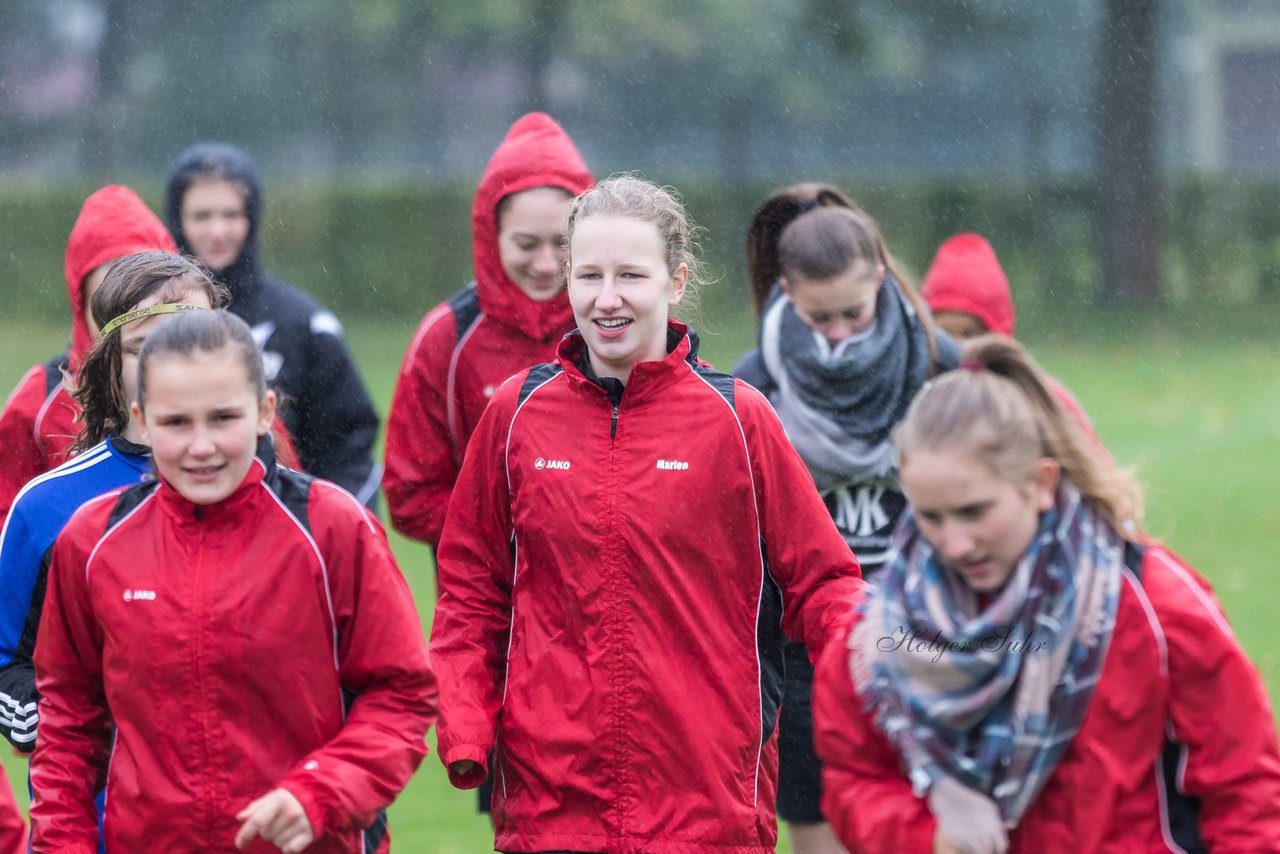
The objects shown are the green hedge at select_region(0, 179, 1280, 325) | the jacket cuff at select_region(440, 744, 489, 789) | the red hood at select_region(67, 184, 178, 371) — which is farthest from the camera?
the green hedge at select_region(0, 179, 1280, 325)

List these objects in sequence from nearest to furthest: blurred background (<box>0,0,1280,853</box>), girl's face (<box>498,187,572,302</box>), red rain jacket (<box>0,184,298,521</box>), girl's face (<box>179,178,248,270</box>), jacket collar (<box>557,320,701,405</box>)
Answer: jacket collar (<box>557,320,701,405</box>) < red rain jacket (<box>0,184,298,521</box>) < girl's face (<box>498,187,572,302</box>) < girl's face (<box>179,178,248,270</box>) < blurred background (<box>0,0,1280,853</box>)

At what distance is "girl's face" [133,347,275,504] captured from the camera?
3607mm

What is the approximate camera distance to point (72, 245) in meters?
5.79

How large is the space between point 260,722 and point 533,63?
28694mm

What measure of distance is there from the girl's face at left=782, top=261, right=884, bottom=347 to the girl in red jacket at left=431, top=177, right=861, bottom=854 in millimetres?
1238

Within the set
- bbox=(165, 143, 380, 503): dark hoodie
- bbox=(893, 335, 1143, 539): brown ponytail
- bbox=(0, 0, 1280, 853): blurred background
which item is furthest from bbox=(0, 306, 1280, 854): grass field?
bbox=(165, 143, 380, 503): dark hoodie

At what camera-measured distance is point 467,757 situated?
3869 mm

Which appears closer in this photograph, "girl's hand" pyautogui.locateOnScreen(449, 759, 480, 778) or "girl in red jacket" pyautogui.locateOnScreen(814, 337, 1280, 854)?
"girl in red jacket" pyautogui.locateOnScreen(814, 337, 1280, 854)

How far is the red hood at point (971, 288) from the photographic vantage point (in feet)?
21.9

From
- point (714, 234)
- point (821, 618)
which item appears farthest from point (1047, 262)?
point (821, 618)

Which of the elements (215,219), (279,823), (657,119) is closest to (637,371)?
(279,823)

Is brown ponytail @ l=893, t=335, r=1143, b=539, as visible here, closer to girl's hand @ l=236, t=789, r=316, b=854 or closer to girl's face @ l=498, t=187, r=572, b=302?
girl's hand @ l=236, t=789, r=316, b=854

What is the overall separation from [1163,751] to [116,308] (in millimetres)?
2594

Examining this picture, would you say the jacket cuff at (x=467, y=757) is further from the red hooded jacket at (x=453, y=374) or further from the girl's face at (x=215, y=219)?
the girl's face at (x=215, y=219)
